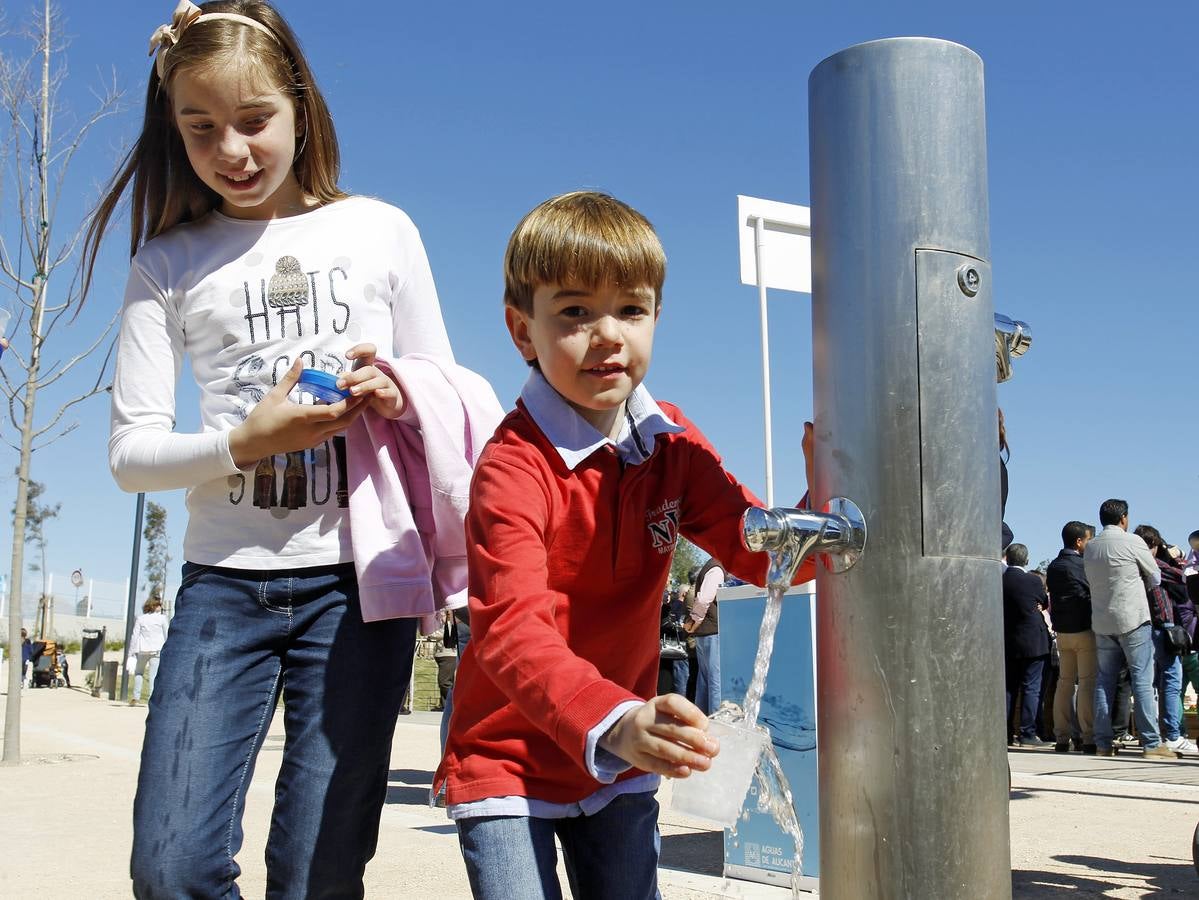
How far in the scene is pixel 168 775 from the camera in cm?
210

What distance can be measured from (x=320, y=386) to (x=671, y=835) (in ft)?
13.3

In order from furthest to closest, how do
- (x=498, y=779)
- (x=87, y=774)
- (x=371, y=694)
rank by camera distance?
(x=87, y=774), (x=371, y=694), (x=498, y=779)

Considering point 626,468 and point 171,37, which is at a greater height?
point 171,37

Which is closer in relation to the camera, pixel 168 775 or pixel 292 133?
pixel 168 775

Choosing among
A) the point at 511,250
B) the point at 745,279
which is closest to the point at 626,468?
the point at 511,250

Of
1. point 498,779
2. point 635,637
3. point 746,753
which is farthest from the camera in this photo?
point 635,637

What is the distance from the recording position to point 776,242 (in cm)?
540

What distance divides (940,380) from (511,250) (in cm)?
84

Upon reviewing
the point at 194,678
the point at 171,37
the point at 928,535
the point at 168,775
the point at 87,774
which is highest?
the point at 171,37

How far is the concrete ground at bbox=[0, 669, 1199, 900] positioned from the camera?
173 inches

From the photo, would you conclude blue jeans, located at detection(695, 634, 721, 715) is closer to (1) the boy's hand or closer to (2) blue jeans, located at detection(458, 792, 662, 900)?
(2) blue jeans, located at detection(458, 792, 662, 900)

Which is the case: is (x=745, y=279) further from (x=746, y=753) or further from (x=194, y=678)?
(x=746, y=753)

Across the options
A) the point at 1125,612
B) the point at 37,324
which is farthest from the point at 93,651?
the point at 1125,612

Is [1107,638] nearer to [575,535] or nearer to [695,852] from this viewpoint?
A: [695,852]
